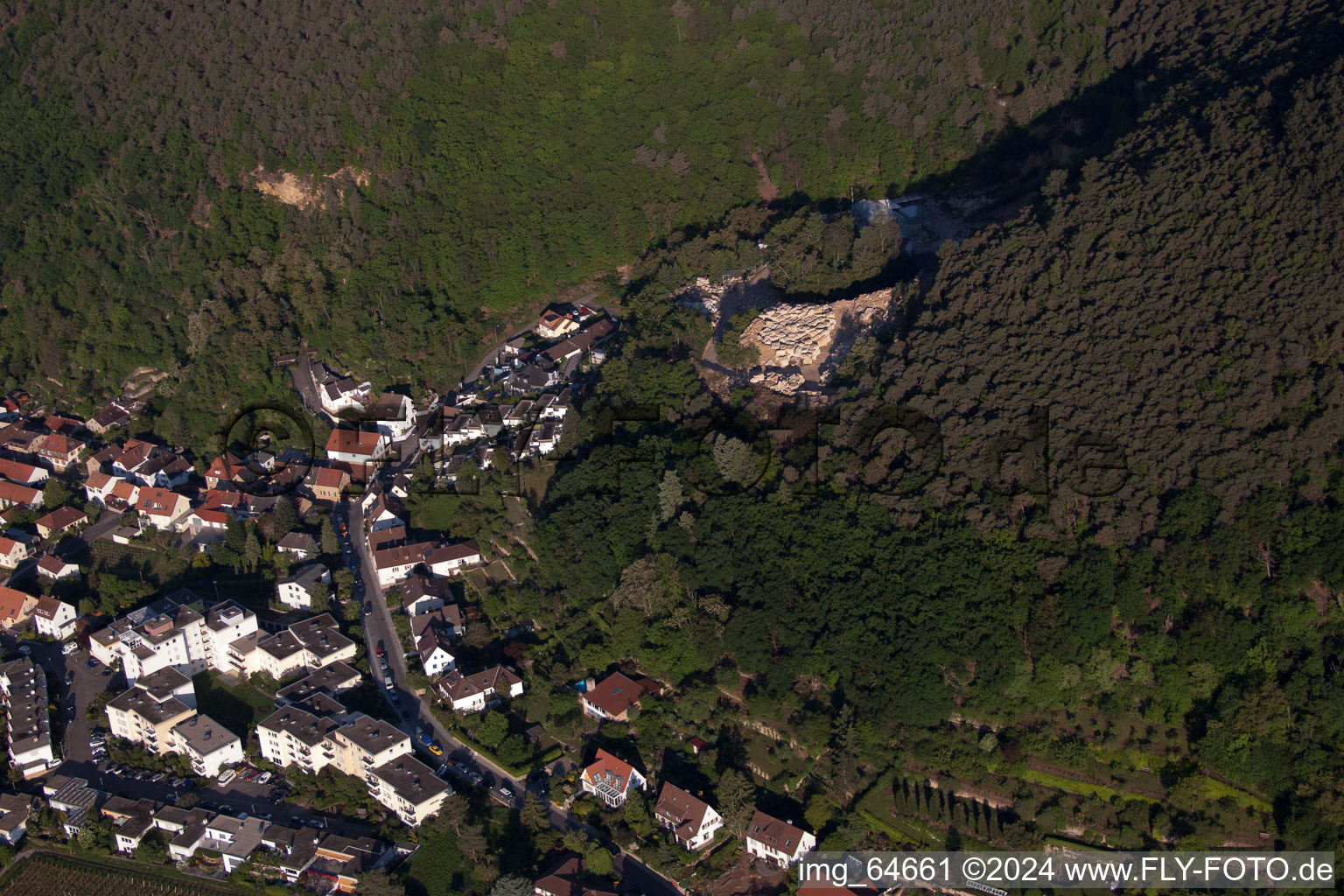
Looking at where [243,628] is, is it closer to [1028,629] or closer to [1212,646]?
[1028,629]

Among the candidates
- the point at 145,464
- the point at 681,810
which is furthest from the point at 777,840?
the point at 145,464

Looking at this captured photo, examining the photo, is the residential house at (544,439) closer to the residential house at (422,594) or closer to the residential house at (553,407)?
the residential house at (553,407)

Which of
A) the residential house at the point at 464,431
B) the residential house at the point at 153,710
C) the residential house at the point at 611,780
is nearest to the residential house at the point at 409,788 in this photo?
the residential house at the point at 611,780

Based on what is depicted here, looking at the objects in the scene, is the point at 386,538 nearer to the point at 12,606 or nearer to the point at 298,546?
the point at 298,546

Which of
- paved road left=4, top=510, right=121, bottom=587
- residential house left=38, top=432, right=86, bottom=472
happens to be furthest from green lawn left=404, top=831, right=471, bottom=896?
residential house left=38, top=432, right=86, bottom=472

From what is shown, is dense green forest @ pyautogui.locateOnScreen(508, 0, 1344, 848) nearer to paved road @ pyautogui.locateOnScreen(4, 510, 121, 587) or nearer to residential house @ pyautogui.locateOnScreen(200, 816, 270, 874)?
residential house @ pyautogui.locateOnScreen(200, 816, 270, 874)

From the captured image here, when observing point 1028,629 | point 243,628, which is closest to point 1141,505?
point 1028,629
